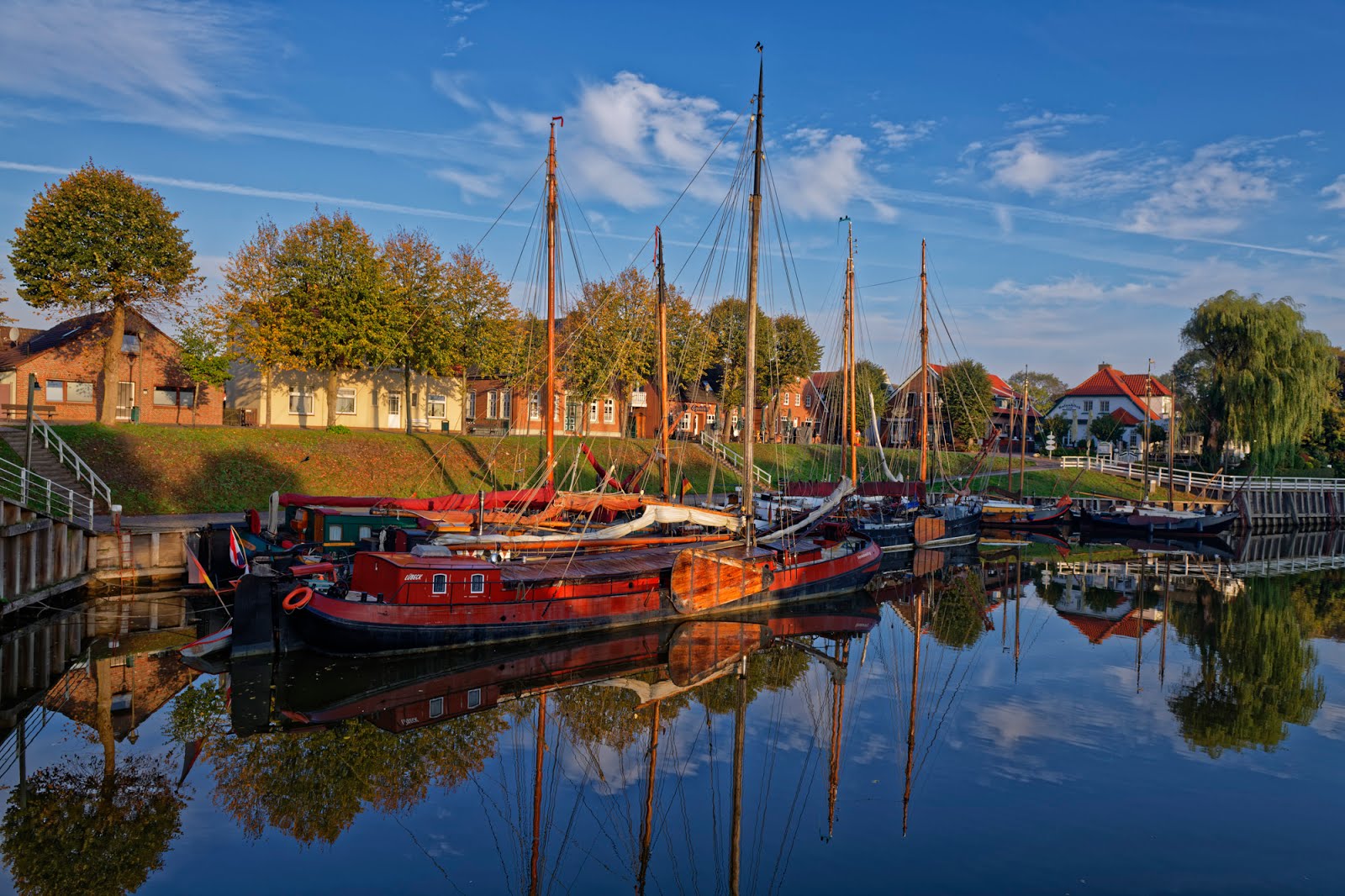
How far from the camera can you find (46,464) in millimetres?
31312

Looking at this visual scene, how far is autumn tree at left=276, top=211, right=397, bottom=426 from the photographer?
45438 millimetres

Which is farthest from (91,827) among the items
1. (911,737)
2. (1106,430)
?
(1106,430)

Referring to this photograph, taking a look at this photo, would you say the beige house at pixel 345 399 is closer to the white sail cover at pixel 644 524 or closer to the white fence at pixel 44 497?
the white fence at pixel 44 497

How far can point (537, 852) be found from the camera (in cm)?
1250

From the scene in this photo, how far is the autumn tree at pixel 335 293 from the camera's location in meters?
45.4

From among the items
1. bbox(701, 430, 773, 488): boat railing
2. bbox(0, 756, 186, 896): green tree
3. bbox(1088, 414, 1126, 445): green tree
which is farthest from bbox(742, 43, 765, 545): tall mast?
bbox(1088, 414, 1126, 445): green tree

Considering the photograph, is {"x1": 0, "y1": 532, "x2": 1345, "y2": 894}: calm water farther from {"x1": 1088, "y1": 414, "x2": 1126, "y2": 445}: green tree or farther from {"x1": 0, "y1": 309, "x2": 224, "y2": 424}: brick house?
{"x1": 1088, "y1": 414, "x2": 1126, "y2": 445}: green tree

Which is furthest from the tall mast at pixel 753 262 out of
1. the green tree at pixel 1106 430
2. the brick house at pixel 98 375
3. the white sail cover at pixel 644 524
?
the green tree at pixel 1106 430

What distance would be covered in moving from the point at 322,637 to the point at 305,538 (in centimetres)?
992

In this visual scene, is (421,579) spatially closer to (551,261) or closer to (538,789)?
(538,789)

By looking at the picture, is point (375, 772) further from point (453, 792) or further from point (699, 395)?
point (699, 395)

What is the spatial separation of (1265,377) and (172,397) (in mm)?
75384

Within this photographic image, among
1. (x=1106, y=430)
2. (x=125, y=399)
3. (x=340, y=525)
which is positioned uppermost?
(x=1106, y=430)

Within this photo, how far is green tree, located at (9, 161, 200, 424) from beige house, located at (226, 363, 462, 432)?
1116cm
